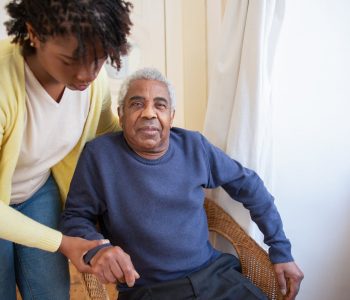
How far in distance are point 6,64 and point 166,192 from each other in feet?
1.96

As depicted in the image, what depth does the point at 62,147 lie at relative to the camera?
104 centimetres

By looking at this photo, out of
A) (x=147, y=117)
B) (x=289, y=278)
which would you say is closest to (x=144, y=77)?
(x=147, y=117)

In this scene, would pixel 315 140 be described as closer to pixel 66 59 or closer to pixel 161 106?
pixel 161 106

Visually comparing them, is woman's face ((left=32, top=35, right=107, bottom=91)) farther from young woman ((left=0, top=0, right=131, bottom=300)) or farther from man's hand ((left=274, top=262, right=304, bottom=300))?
man's hand ((left=274, top=262, right=304, bottom=300))

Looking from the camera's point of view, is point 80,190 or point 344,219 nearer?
point 80,190

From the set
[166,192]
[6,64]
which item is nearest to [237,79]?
[166,192]

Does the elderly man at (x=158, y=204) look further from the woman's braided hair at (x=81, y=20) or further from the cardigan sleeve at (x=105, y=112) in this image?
the woman's braided hair at (x=81, y=20)

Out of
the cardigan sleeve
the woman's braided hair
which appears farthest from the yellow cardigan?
the cardigan sleeve

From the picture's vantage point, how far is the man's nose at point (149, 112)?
109 centimetres

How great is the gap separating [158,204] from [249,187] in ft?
1.14

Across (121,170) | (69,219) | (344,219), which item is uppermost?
(121,170)

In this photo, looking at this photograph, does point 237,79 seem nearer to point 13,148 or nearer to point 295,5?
point 295,5

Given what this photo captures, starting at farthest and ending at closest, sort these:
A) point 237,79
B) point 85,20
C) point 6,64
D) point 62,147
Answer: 1. point 237,79
2. point 62,147
3. point 6,64
4. point 85,20

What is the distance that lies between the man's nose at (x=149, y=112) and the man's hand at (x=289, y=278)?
26.3 inches
